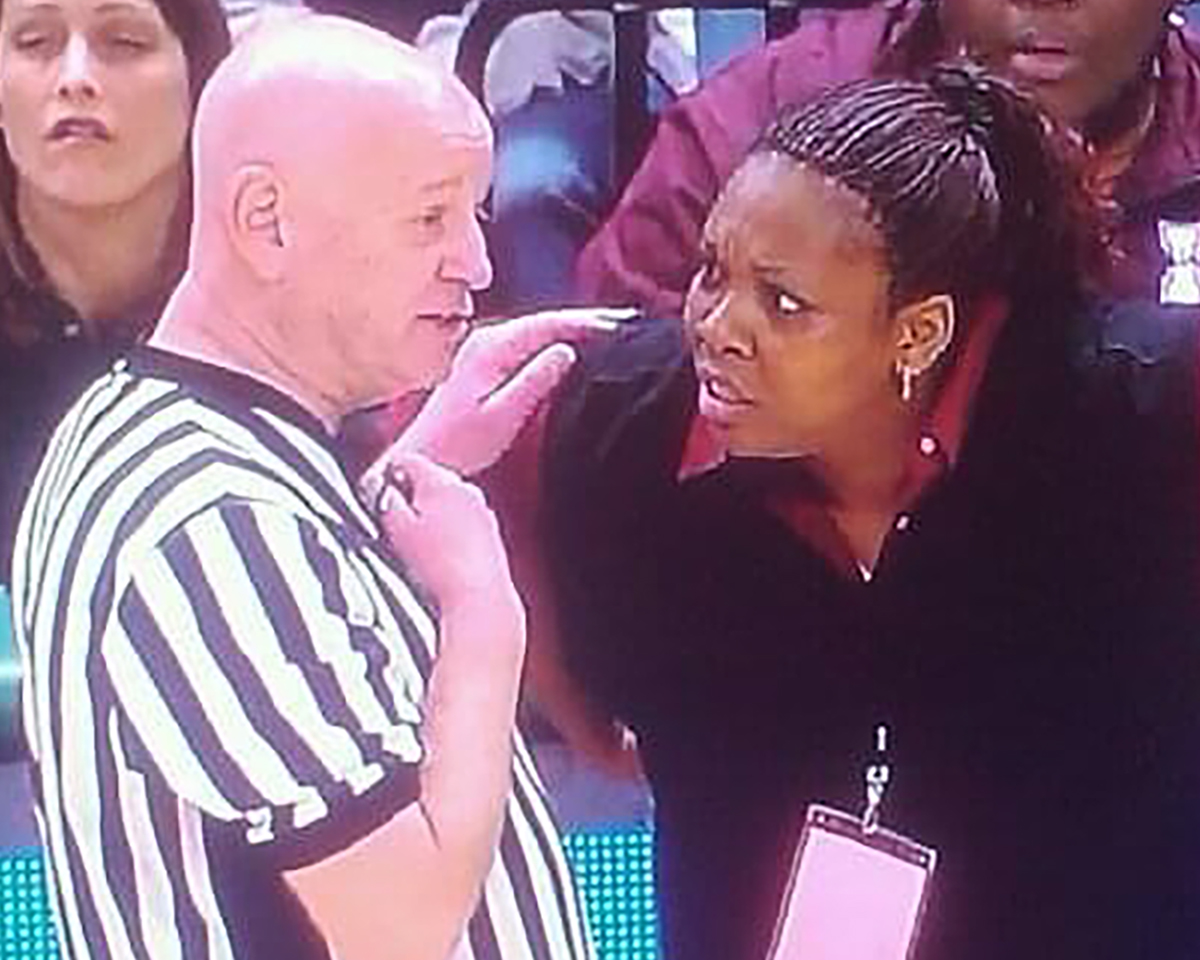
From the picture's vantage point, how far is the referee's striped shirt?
195 cm

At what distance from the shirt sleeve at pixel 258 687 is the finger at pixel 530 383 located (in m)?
0.20

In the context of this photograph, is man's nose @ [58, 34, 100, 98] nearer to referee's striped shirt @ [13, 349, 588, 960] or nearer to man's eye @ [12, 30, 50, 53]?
man's eye @ [12, 30, 50, 53]

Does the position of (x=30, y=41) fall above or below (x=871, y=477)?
above

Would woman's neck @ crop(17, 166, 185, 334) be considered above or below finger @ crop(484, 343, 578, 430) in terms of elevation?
above

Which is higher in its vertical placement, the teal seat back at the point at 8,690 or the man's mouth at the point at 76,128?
the man's mouth at the point at 76,128

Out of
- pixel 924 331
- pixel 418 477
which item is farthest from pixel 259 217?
pixel 924 331

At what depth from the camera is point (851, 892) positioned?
213cm

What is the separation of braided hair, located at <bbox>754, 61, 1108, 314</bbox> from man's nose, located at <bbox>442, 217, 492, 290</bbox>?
0.21 m

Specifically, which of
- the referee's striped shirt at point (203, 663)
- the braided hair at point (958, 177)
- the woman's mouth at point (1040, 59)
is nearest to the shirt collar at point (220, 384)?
the referee's striped shirt at point (203, 663)

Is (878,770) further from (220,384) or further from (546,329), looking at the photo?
(220,384)

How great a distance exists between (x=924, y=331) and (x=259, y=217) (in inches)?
18.3

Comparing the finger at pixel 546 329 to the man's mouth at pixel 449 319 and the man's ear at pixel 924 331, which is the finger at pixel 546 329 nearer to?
the man's mouth at pixel 449 319

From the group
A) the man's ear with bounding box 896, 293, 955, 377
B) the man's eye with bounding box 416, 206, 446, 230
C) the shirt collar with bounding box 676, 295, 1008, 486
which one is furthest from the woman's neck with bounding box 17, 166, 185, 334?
the man's ear with bounding box 896, 293, 955, 377

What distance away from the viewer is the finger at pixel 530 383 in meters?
2.10
